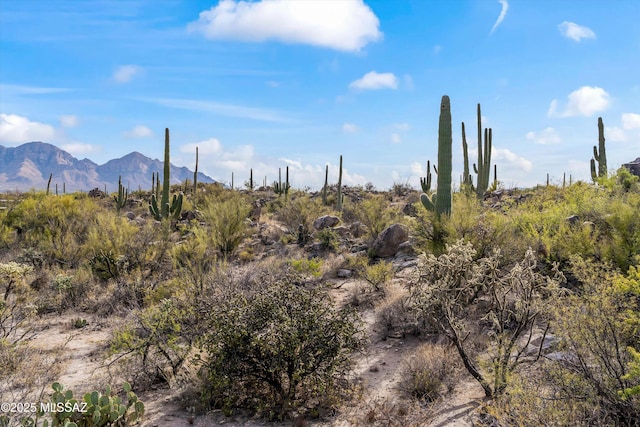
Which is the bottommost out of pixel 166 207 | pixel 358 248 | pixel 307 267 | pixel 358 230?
pixel 307 267

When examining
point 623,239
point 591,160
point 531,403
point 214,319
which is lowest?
point 531,403

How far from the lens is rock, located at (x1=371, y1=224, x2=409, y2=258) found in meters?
13.2

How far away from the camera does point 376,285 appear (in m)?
9.81

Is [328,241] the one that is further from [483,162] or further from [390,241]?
[483,162]

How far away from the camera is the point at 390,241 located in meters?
13.3

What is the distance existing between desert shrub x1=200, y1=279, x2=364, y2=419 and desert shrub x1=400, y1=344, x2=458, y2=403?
3.17 feet

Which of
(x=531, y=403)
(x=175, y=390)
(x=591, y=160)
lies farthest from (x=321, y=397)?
(x=591, y=160)

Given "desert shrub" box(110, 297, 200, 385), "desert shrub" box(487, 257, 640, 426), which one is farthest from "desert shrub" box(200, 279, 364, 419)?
"desert shrub" box(487, 257, 640, 426)

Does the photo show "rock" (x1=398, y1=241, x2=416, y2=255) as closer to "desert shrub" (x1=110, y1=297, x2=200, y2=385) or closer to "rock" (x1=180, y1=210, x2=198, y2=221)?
"desert shrub" (x1=110, y1=297, x2=200, y2=385)

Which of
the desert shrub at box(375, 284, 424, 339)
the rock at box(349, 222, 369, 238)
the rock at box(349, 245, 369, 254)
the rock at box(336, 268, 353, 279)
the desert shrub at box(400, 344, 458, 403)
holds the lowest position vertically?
the desert shrub at box(400, 344, 458, 403)

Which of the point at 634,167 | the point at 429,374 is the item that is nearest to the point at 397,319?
the point at 429,374

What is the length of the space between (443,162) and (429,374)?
310 inches

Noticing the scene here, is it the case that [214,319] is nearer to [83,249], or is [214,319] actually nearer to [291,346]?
[291,346]

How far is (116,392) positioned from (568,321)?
5791mm
